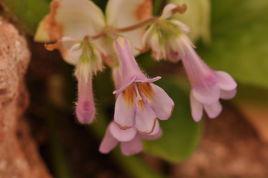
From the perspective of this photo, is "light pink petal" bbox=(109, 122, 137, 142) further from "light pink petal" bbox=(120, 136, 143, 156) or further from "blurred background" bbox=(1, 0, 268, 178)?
"blurred background" bbox=(1, 0, 268, 178)

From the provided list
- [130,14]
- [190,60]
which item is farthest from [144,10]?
[190,60]

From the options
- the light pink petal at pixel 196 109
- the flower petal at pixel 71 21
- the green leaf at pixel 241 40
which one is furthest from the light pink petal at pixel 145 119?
the green leaf at pixel 241 40

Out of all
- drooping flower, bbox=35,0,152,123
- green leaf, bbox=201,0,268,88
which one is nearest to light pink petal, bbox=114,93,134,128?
drooping flower, bbox=35,0,152,123

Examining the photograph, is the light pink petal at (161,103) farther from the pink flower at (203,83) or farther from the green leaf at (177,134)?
the green leaf at (177,134)

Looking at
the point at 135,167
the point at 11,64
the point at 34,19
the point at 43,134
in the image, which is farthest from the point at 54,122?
the point at 11,64

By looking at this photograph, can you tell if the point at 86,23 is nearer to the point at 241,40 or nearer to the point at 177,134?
the point at 177,134

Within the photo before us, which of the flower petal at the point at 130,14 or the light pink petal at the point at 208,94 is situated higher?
the flower petal at the point at 130,14

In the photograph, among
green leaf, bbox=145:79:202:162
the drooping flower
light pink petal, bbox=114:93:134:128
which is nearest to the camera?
light pink petal, bbox=114:93:134:128
